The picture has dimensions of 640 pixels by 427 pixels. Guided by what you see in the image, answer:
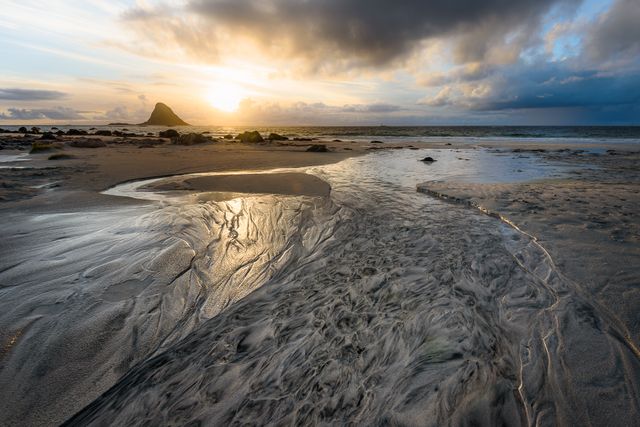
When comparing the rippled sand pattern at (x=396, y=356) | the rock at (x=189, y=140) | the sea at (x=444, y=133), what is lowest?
the sea at (x=444, y=133)

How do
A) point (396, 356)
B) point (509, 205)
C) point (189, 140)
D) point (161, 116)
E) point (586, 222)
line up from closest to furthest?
point (396, 356), point (586, 222), point (509, 205), point (189, 140), point (161, 116)

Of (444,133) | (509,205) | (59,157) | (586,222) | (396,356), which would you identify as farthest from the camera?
(444,133)

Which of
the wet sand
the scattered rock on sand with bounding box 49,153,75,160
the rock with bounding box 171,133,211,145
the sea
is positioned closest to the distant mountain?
the sea

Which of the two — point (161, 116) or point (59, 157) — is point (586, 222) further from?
point (161, 116)

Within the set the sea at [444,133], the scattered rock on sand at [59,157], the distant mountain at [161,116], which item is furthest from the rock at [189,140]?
the distant mountain at [161,116]

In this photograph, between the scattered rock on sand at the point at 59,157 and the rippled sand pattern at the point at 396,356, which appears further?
the scattered rock on sand at the point at 59,157

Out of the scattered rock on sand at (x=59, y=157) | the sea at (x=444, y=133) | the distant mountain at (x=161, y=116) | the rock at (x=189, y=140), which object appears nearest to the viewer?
the scattered rock on sand at (x=59, y=157)

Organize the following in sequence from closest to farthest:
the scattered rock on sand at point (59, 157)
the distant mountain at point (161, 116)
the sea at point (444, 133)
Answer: the scattered rock on sand at point (59, 157) < the sea at point (444, 133) < the distant mountain at point (161, 116)

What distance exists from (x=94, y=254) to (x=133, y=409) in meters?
2.70

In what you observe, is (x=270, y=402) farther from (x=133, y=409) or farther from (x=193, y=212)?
(x=193, y=212)

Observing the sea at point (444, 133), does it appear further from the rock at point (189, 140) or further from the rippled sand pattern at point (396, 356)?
the rippled sand pattern at point (396, 356)

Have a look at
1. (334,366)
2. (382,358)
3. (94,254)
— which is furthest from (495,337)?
(94,254)

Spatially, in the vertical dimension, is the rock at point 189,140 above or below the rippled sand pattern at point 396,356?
above

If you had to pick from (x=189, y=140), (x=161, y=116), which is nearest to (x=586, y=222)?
(x=189, y=140)
